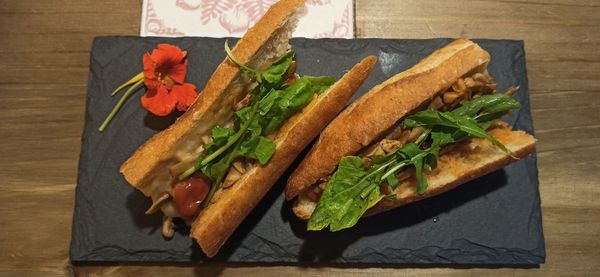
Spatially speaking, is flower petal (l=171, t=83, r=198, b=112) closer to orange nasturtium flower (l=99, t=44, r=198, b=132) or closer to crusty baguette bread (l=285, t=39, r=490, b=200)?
orange nasturtium flower (l=99, t=44, r=198, b=132)

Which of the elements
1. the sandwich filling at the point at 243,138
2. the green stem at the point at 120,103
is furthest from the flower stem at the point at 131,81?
the sandwich filling at the point at 243,138

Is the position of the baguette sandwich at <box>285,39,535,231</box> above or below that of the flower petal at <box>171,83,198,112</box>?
above

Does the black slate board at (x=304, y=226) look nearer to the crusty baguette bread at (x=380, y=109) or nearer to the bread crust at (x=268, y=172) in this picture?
the bread crust at (x=268, y=172)

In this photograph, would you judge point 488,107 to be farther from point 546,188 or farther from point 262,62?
point 262,62

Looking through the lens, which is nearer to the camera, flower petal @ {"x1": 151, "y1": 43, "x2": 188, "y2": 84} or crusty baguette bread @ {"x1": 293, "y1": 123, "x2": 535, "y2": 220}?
crusty baguette bread @ {"x1": 293, "y1": 123, "x2": 535, "y2": 220}

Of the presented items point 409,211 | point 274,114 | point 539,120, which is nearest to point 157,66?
point 274,114

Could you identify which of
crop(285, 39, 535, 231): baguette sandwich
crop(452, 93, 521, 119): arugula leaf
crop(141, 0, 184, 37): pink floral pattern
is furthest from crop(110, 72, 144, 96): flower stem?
crop(452, 93, 521, 119): arugula leaf
